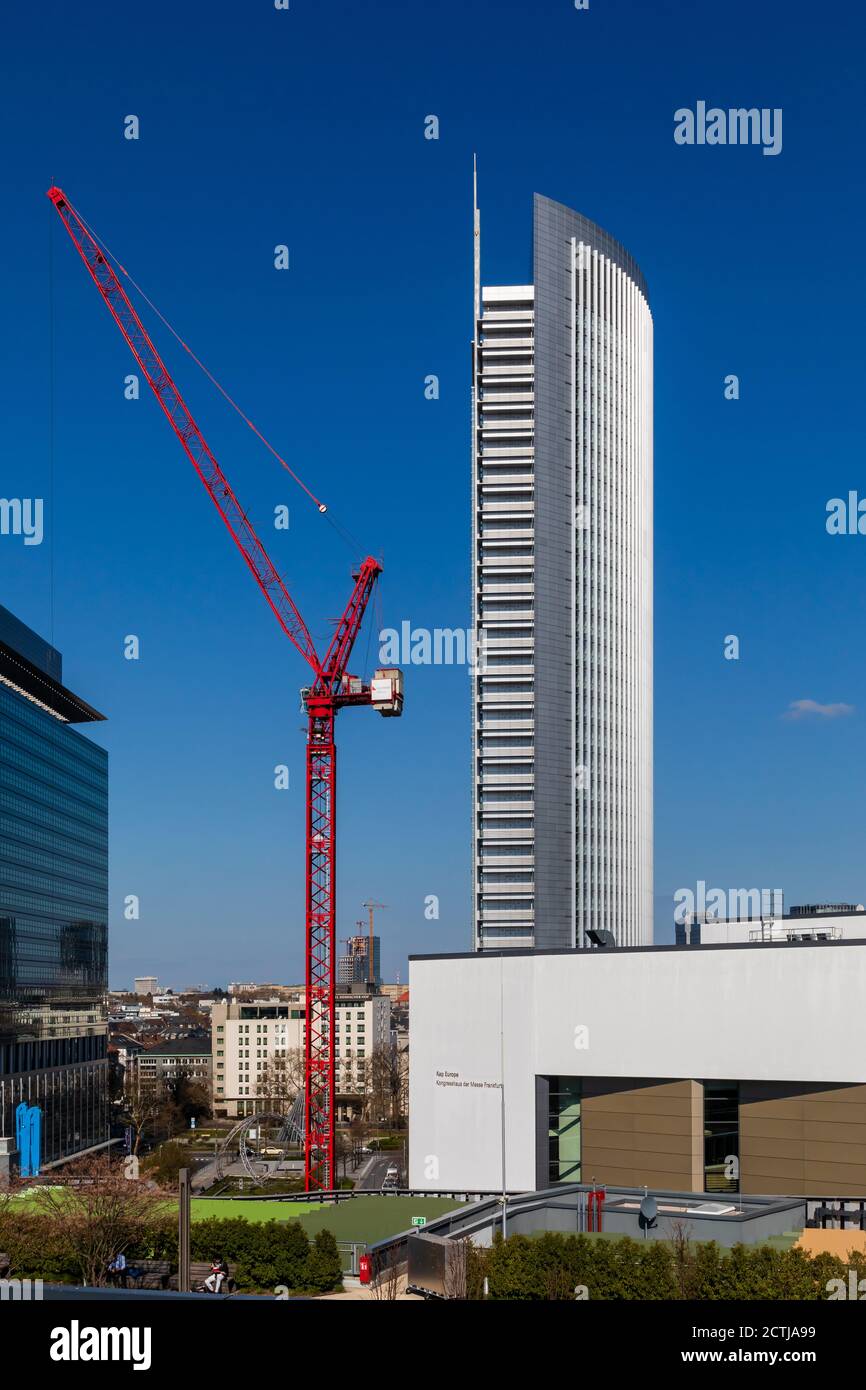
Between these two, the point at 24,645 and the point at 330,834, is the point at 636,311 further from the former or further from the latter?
the point at 330,834

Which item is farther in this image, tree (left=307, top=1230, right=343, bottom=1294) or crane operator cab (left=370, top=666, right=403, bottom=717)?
crane operator cab (left=370, top=666, right=403, bottom=717)

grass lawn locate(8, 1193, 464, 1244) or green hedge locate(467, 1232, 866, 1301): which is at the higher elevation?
green hedge locate(467, 1232, 866, 1301)

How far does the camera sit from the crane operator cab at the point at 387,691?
108m

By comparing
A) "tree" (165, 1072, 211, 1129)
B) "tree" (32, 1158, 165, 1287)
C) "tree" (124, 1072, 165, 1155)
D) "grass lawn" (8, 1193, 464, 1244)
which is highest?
"tree" (32, 1158, 165, 1287)

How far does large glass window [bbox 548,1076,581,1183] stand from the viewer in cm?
5425

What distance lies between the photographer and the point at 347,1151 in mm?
149875

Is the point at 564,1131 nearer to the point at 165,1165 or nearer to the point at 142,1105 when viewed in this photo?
the point at 165,1165

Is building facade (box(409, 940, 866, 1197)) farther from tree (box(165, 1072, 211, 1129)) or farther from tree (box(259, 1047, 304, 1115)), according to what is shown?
tree (box(165, 1072, 211, 1129))

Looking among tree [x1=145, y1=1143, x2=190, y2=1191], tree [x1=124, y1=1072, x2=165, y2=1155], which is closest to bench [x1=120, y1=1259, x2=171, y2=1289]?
tree [x1=145, y1=1143, x2=190, y2=1191]

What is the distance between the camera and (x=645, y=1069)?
52625mm

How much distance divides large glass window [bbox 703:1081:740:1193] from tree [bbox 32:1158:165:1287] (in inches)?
774

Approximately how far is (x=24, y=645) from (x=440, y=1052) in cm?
8718

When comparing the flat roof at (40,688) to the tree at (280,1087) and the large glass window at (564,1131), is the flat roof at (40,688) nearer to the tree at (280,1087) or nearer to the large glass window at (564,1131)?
the tree at (280,1087)
